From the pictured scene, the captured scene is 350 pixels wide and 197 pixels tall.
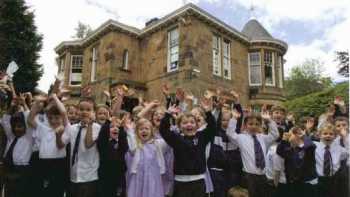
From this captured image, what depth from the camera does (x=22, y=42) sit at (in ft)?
46.4

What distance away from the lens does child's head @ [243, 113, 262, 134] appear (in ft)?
13.9

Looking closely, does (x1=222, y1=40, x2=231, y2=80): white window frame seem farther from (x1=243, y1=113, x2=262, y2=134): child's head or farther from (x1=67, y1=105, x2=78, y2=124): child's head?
(x1=67, y1=105, x2=78, y2=124): child's head

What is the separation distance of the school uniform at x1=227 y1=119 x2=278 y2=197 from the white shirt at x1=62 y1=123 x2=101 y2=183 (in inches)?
70.7

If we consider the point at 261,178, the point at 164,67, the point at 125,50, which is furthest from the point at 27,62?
the point at 261,178

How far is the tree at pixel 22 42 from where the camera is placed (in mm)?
13383

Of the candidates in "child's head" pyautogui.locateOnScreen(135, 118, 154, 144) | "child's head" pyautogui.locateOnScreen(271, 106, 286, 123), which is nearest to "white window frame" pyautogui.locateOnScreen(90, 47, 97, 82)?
"child's head" pyautogui.locateOnScreen(271, 106, 286, 123)

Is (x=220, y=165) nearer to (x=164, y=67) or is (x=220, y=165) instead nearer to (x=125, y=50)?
(x=164, y=67)

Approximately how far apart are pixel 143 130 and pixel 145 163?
364 mm

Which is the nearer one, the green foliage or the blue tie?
the blue tie

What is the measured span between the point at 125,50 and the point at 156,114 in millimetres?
11910

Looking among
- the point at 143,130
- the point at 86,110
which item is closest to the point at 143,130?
the point at 143,130

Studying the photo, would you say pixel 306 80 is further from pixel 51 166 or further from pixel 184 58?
pixel 51 166

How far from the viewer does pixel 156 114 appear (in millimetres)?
3941

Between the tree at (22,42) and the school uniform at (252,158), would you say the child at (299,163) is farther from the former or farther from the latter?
the tree at (22,42)
